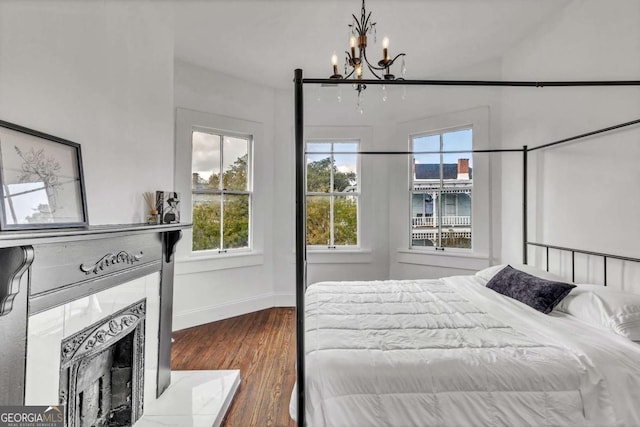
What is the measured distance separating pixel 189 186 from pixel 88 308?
7.10 ft

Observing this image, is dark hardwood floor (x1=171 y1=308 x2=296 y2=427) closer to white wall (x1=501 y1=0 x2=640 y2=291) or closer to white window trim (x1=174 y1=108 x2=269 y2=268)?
white window trim (x1=174 y1=108 x2=269 y2=268)

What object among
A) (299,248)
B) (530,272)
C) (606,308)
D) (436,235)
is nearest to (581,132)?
(530,272)

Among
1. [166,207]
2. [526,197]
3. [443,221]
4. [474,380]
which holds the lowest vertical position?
[474,380]

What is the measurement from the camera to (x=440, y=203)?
379cm

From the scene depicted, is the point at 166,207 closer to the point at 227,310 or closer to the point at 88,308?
the point at 88,308

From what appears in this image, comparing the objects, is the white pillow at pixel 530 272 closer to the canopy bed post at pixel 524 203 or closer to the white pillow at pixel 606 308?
the white pillow at pixel 606 308

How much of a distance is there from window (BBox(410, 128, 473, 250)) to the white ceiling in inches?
34.1

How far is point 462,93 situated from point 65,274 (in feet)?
13.0

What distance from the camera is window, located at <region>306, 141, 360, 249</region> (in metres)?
4.12

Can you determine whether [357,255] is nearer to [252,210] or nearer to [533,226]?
[252,210]

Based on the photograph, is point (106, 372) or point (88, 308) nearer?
point (88, 308)

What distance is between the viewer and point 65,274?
1207mm

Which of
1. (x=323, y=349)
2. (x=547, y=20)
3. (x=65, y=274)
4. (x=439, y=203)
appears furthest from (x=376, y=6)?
(x=65, y=274)

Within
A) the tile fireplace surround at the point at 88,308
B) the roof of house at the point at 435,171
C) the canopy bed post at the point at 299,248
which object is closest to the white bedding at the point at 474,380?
the canopy bed post at the point at 299,248
